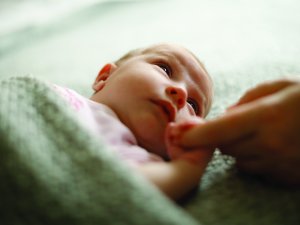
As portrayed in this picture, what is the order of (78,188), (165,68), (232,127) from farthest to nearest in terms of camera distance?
(165,68) → (232,127) → (78,188)

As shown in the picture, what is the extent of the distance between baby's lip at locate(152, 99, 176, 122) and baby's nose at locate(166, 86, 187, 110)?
18mm

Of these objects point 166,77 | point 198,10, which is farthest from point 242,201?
point 198,10

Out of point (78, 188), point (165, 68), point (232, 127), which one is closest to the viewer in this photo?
point (78, 188)

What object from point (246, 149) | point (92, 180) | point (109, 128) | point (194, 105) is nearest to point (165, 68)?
point (194, 105)

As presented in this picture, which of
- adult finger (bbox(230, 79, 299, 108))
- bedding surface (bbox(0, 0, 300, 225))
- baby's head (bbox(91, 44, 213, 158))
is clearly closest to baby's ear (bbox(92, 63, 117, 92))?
baby's head (bbox(91, 44, 213, 158))

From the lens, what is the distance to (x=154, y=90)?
85 centimetres

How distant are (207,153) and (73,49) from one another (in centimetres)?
119

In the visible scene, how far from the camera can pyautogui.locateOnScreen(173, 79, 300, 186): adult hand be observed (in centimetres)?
64

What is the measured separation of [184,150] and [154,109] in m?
0.14

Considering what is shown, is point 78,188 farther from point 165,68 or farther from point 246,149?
point 165,68

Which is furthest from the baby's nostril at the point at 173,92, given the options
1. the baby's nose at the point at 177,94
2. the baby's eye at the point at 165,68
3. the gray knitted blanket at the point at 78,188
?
the gray knitted blanket at the point at 78,188

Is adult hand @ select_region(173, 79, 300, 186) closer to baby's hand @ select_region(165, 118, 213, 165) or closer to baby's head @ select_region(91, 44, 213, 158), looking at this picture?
baby's hand @ select_region(165, 118, 213, 165)

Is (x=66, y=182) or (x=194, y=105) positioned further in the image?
(x=194, y=105)

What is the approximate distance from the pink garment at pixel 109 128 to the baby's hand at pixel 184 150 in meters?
0.06
